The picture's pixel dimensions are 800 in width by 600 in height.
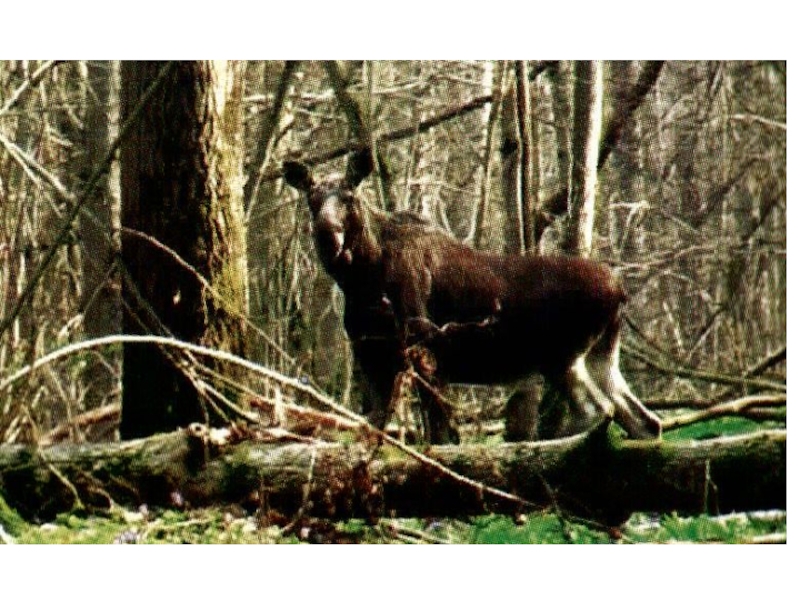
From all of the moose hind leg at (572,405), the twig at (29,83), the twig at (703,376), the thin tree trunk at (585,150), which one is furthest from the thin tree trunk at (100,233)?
the twig at (703,376)

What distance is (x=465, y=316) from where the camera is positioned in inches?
212

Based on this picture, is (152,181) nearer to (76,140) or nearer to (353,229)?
(76,140)

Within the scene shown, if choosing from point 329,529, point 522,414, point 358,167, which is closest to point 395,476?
point 329,529

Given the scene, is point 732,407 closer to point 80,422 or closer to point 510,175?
Result: point 510,175

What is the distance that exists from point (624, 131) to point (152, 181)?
1.86 meters

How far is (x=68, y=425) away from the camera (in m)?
5.32

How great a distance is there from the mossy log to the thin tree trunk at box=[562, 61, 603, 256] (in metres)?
0.79

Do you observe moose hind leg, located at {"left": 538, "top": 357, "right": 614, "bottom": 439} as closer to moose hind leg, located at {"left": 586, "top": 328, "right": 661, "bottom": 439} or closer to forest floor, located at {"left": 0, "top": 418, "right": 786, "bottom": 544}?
moose hind leg, located at {"left": 586, "top": 328, "right": 661, "bottom": 439}

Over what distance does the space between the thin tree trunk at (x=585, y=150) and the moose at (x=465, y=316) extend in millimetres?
125

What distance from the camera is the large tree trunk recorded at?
5312 mm

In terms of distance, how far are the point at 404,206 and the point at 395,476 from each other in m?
1.06

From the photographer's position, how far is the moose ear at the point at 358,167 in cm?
530

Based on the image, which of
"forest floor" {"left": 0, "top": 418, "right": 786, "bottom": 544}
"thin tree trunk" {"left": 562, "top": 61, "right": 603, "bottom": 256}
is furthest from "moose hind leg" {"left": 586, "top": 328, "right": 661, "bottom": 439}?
"thin tree trunk" {"left": 562, "top": 61, "right": 603, "bottom": 256}
